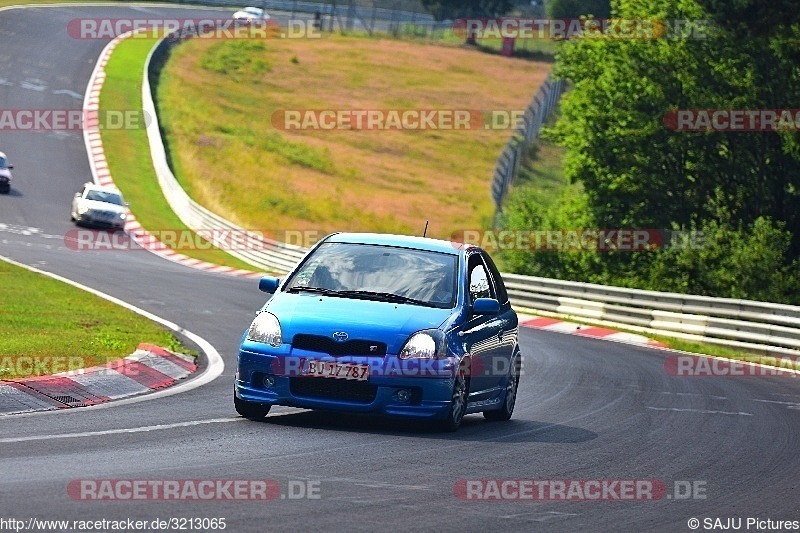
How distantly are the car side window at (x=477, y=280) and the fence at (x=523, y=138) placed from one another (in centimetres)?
3275

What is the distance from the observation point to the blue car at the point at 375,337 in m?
10.5

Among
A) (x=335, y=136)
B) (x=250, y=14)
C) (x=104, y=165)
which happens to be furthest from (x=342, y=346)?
(x=250, y=14)

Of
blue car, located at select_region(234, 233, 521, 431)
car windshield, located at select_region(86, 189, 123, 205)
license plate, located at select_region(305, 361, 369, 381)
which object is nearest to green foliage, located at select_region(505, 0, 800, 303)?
car windshield, located at select_region(86, 189, 123, 205)

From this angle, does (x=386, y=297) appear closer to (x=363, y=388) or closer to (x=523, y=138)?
(x=363, y=388)

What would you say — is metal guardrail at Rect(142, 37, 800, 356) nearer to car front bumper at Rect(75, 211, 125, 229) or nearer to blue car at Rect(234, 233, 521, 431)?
blue car at Rect(234, 233, 521, 431)

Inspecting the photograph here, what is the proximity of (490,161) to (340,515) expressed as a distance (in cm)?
6381

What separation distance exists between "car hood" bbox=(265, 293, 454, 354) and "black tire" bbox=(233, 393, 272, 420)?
2.24ft

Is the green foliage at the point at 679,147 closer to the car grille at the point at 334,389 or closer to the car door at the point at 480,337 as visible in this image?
the car door at the point at 480,337

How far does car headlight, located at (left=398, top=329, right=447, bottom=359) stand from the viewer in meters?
10.6

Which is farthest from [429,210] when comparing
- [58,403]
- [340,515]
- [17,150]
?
[340,515]

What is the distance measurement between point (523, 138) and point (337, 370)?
50112 mm

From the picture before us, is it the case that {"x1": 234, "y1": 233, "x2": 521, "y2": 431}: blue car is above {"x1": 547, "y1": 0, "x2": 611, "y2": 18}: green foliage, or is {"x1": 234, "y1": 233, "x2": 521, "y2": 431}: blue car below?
below

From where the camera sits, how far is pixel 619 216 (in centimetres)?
3809

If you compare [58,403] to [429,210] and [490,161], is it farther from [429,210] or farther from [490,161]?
[490,161]
